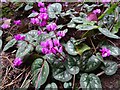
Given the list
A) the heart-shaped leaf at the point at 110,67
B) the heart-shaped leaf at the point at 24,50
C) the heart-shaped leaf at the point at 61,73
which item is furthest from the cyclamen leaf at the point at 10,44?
the heart-shaped leaf at the point at 110,67

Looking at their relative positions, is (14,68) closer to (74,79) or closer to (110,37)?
(74,79)

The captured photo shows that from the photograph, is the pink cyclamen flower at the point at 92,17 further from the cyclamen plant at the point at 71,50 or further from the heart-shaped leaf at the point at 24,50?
the heart-shaped leaf at the point at 24,50

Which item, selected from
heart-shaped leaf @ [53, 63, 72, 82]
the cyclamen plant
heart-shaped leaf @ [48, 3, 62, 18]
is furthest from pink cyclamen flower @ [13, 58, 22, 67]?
heart-shaped leaf @ [48, 3, 62, 18]

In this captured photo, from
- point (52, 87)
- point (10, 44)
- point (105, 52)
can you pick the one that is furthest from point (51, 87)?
point (10, 44)

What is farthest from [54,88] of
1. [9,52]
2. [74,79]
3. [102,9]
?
[102,9]

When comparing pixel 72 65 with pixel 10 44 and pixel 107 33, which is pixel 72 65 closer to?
pixel 107 33

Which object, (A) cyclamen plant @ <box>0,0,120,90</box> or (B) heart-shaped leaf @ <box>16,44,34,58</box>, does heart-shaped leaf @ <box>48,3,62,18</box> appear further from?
(B) heart-shaped leaf @ <box>16,44,34,58</box>

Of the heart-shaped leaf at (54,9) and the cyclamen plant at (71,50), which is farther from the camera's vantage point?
the heart-shaped leaf at (54,9)
